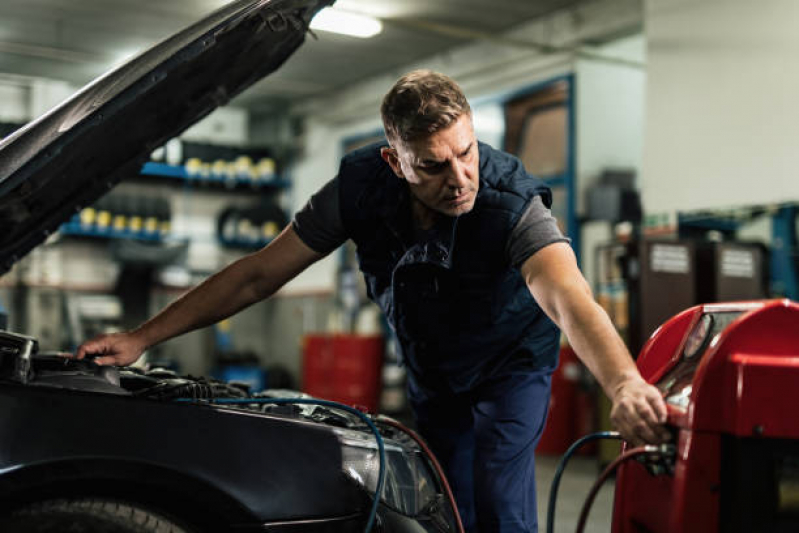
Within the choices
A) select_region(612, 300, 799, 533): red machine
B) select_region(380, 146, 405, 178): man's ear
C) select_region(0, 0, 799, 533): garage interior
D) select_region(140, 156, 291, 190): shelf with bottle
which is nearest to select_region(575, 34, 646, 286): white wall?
select_region(0, 0, 799, 533): garage interior

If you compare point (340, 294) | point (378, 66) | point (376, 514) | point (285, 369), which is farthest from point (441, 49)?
point (376, 514)

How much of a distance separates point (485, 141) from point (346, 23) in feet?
5.96

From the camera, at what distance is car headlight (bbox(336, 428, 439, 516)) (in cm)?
162

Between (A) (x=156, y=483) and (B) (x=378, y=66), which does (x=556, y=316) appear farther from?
(B) (x=378, y=66)

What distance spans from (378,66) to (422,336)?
8.48 metres

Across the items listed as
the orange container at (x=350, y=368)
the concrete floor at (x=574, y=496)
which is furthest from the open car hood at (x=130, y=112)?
the orange container at (x=350, y=368)

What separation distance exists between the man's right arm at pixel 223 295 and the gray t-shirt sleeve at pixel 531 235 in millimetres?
518

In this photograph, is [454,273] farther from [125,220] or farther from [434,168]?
[125,220]

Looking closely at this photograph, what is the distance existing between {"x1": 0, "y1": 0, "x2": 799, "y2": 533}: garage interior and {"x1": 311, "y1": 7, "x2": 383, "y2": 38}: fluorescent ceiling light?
0.05 meters

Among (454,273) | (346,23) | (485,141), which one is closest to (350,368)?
(485,141)

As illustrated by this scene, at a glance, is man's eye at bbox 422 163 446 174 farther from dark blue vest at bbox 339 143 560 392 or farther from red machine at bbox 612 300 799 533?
red machine at bbox 612 300 799 533

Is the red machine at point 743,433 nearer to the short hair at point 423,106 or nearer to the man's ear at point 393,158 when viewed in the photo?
the short hair at point 423,106

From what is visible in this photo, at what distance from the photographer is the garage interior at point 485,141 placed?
564cm

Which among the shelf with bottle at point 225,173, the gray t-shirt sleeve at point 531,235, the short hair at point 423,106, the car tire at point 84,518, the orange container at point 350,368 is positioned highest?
the shelf with bottle at point 225,173
